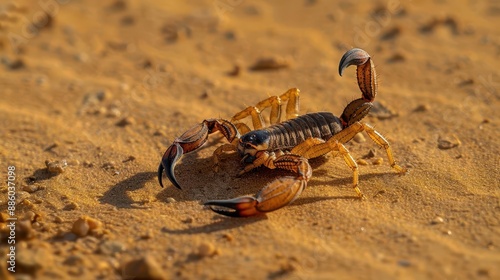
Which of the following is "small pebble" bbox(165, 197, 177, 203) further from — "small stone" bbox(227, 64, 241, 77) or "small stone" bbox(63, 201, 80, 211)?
"small stone" bbox(227, 64, 241, 77)

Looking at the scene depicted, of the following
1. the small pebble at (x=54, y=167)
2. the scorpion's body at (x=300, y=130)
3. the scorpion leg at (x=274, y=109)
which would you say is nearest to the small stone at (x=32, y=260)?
the small pebble at (x=54, y=167)

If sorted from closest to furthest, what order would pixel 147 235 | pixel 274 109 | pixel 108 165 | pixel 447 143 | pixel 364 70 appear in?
pixel 147 235 → pixel 364 70 → pixel 108 165 → pixel 447 143 → pixel 274 109

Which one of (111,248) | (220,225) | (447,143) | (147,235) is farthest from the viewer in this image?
(447,143)

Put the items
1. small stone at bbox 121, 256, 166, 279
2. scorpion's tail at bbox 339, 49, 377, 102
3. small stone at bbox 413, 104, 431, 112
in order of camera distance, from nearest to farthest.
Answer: small stone at bbox 121, 256, 166, 279 < scorpion's tail at bbox 339, 49, 377, 102 < small stone at bbox 413, 104, 431, 112

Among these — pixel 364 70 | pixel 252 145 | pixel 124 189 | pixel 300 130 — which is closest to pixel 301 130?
pixel 300 130

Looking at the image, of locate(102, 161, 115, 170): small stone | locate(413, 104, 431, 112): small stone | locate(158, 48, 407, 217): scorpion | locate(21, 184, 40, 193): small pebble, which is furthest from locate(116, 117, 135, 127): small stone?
locate(413, 104, 431, 112): small stone

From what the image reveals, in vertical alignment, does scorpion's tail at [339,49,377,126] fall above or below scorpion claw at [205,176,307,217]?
above

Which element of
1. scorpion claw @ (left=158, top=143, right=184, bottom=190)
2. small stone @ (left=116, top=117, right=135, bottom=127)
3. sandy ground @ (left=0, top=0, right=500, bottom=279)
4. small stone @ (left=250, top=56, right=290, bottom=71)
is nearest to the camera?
sandy ground @ (left=0, top=0, right=500, bottom=279)

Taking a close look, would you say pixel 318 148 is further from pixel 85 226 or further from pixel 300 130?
pixel 85 226
